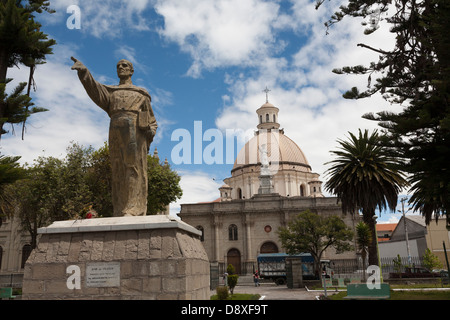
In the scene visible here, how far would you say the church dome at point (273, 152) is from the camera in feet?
174

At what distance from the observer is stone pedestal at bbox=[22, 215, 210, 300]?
5602 mm

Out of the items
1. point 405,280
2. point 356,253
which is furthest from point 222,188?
point 405,280

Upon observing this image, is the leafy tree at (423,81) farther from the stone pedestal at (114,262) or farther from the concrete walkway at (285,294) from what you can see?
the concrete walkway at (285,294)

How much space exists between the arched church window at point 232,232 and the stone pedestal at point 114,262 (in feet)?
124

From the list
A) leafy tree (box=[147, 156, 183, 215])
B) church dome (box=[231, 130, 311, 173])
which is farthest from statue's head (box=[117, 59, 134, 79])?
church dome (box=[231, 130, 311, 173])

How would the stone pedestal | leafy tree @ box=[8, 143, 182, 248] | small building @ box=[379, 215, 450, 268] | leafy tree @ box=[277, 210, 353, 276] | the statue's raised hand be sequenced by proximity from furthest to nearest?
small building @ box=[379, 215, 450, 268], leafy tree @ box=[277, 210, 353, 276], leafy tree @ box=[8, 143, 182, 248], the statue's raised hand, the stone pedestal

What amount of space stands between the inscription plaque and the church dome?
150 feet

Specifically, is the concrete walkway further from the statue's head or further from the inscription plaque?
the statue's head

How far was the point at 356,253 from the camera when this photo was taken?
1549 inches

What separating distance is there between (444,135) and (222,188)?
141ft

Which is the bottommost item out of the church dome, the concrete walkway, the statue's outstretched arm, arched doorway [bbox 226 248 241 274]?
the concrete walkway

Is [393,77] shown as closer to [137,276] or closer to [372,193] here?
[137,276]

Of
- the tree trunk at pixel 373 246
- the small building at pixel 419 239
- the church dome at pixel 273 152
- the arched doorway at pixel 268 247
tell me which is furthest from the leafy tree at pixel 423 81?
the church dome at pixel 273 152

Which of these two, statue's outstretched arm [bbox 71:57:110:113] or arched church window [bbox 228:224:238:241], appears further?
arched church window [bbox 228:224:238:241]
